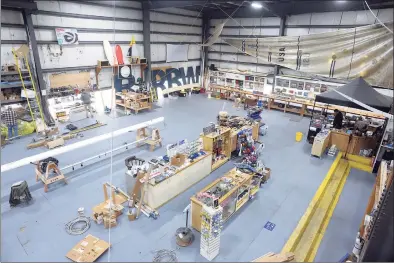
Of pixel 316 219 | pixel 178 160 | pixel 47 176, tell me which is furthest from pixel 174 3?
pixel 316 219

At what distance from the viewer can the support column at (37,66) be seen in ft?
26.0

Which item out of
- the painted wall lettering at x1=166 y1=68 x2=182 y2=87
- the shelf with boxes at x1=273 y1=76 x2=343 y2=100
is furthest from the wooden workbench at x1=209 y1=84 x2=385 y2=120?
the painted wall lettering at x1=166 y1=68 x2=182 y2=87

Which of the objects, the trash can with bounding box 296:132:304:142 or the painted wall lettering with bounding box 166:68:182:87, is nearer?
the trash can with bounding box 296:132:304:142

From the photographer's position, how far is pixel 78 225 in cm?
442

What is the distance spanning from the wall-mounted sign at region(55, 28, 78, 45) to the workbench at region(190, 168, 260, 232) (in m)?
8.08

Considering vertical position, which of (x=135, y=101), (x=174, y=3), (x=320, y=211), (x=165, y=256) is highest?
(x=174, y=3)

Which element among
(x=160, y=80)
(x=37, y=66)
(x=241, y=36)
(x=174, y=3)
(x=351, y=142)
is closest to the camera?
(x=351, y=142)

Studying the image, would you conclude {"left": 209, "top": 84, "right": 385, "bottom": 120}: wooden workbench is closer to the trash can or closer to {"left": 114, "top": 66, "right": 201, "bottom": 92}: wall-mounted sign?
the trash can

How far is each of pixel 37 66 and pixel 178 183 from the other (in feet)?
22.4

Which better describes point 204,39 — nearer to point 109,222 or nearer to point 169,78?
point 169,78

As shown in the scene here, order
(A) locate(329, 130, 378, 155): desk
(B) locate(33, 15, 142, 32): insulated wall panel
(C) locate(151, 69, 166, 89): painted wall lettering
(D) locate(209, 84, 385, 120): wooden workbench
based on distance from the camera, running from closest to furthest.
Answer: (A) locate(329, 130, 378, 155): desk
(B) locate(33, 15, 142, 32): insulated wall panel
(D) locate(209, 84, 385, 120): wooden workbench
(C) locate(151, 69, 166, 89): painted wall lettering

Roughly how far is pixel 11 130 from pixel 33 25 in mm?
3662

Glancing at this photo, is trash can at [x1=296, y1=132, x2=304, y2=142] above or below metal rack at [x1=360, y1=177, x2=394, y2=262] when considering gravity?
below

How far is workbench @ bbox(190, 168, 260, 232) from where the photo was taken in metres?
4.31
